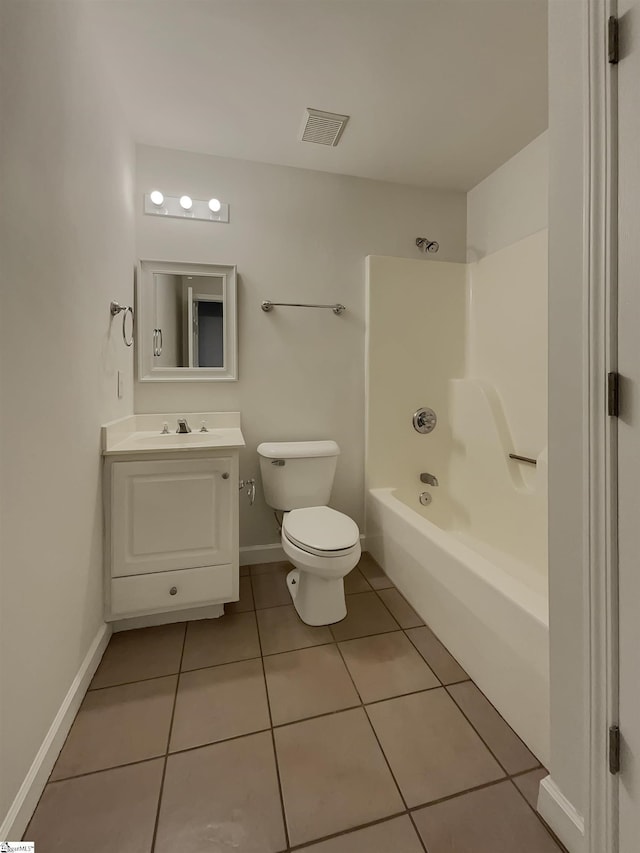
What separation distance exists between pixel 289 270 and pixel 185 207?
0.64 m

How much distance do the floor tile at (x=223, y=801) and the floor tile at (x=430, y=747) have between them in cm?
34

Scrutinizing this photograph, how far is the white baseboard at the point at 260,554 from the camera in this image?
215cm

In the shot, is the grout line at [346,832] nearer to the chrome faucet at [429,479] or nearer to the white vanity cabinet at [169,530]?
the white vanity cabinet at [169,530]

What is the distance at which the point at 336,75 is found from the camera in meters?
1.53

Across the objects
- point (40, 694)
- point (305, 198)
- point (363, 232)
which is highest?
point (305, 198)

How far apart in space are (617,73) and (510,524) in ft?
5.85

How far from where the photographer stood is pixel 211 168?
202 centimetres

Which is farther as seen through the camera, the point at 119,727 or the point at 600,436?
the point at 119,727

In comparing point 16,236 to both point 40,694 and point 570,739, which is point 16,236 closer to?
point 40,694

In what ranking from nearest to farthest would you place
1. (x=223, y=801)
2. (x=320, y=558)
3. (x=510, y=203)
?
(x=223, y=801) < (x=320, y=558) < (x=510, y=203)

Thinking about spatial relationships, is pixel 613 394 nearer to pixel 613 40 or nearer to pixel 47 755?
pixel 613 40

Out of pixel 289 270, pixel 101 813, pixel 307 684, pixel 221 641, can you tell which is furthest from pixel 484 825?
pixel 289 270

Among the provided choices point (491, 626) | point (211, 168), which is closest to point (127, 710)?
point (491, 626)

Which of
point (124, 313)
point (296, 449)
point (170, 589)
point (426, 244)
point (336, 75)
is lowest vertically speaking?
point (170, 589)
